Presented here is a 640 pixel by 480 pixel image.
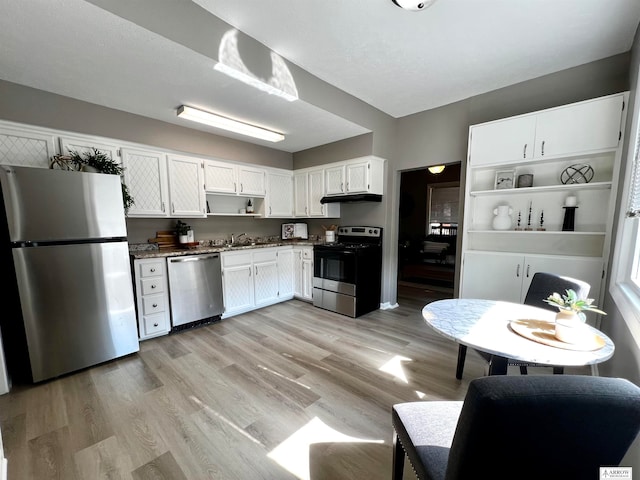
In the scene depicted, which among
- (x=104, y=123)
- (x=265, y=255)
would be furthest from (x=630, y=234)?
(x=104, y=123)

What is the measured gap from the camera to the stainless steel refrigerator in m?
1.99

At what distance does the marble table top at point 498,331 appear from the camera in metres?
1.08

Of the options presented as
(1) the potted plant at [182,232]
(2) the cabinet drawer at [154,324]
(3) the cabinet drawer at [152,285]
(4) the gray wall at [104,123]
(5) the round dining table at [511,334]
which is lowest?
(2) the cabinet drawer at [154,324]

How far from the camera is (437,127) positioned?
337cm

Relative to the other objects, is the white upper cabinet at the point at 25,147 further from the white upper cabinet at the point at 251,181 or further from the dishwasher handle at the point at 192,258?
the white upper cabinet at the point at 251,181

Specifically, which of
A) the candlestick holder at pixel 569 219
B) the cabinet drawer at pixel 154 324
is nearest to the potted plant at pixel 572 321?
the candlestick holder at pixel 569 219

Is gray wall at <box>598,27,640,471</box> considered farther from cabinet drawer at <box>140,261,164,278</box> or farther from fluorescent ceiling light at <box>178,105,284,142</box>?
cabinet drawer at <box>140,261,164,278</box>

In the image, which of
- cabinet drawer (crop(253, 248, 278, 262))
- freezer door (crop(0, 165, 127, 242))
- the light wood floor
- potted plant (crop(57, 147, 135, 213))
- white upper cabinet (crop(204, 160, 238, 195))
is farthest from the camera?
cabinet drawer (crop(253, 248, 278, 262))

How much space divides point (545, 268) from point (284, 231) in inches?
142

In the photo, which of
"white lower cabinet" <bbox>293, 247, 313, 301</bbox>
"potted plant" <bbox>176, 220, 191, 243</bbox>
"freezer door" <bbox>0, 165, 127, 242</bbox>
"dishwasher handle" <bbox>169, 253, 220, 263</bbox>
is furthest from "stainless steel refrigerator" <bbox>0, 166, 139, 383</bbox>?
"white lower cabinet" <bbox>293, 247, 313, 301</bbox>

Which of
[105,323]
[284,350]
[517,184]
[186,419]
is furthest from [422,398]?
[105,323]

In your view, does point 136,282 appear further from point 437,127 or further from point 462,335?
point 437,127

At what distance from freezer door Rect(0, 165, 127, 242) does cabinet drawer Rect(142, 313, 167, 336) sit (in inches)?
40.6

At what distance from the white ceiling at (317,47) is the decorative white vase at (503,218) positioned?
1.36m
